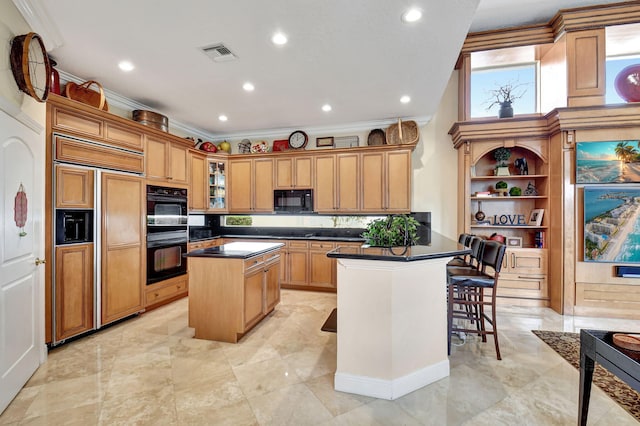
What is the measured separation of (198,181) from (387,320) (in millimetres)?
4060

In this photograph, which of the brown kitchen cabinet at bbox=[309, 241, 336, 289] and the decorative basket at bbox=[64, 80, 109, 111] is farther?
the brown kitchen cabinet at bbox=[309, 241, 336, 289]

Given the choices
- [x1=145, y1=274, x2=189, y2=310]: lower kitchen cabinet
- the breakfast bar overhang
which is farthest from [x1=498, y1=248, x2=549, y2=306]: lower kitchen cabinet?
[x1=145, y1=274, x2=189, y2=310]: lower kitchen cabinet

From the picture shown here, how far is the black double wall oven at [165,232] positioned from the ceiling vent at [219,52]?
193 centimetres

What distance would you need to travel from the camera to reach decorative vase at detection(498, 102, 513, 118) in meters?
4.14

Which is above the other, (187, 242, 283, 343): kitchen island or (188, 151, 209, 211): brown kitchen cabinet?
(188, 151, 209, 211): brown kitchen cabinet

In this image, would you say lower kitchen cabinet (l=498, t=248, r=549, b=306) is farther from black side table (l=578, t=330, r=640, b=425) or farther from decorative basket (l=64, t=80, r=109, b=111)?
decorative basket (l=64, t=80, r=109, b=111)

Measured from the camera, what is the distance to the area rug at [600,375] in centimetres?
198

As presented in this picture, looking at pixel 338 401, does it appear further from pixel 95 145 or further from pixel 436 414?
pixel 95 145

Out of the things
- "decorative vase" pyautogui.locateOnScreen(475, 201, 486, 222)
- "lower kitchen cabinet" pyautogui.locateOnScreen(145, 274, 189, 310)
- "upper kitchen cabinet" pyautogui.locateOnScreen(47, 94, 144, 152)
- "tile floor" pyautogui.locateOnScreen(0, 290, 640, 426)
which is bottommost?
"tile floor" pyautogui.locateOnScreen(0, 290, 640, 426)

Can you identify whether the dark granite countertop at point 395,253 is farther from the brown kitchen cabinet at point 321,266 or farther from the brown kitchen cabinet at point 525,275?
the brown kitchen cabinet at point 525,275

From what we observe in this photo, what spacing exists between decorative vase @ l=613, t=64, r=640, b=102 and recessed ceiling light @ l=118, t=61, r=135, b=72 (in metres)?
5.94

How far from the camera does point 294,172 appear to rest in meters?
5.09

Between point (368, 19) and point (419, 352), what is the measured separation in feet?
8.53

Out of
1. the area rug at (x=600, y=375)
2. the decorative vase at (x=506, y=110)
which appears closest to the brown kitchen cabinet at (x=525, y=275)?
the area rug at (x=600, y=375)
